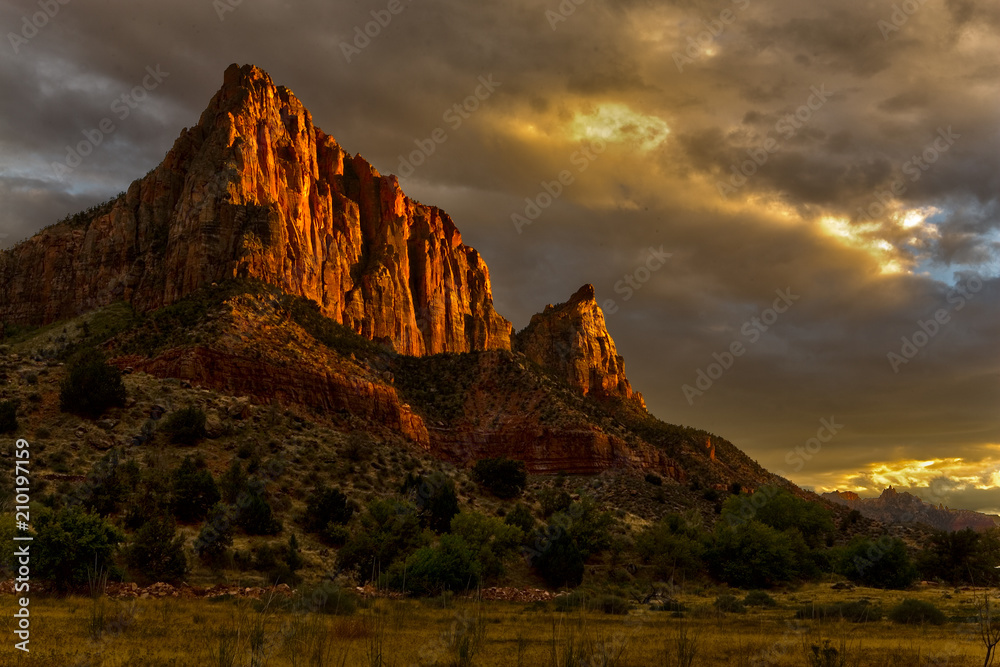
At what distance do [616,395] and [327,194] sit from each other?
313ft

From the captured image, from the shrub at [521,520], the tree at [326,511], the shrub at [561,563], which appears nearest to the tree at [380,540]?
the tree at [326,511]

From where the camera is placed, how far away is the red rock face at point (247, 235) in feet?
345

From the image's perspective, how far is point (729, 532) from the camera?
61.2 meters

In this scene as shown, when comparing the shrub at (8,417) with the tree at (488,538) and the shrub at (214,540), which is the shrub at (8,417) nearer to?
the shrub at (214,540)

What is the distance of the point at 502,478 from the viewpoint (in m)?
74.9

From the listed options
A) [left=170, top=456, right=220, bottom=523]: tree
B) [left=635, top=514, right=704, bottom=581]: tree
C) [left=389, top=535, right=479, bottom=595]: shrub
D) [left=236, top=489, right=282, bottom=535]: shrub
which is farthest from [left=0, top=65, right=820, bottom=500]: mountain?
[left=389, top=535, right=479, bottom=595]: shrub

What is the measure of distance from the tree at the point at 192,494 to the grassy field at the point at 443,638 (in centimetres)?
1730

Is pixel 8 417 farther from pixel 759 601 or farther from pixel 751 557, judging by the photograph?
pixel 751 557

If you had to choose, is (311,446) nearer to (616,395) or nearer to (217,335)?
(217,335)

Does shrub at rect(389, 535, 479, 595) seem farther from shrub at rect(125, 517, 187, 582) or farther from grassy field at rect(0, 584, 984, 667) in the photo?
shrub at rect(125, 517, 187, 582)

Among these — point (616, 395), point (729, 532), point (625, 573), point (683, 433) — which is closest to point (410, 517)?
point (625, 573)

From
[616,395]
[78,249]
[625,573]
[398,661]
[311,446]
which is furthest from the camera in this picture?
[616,395]

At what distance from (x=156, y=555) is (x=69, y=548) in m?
6.00

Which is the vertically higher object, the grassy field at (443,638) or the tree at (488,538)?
the tree at (488,538)
